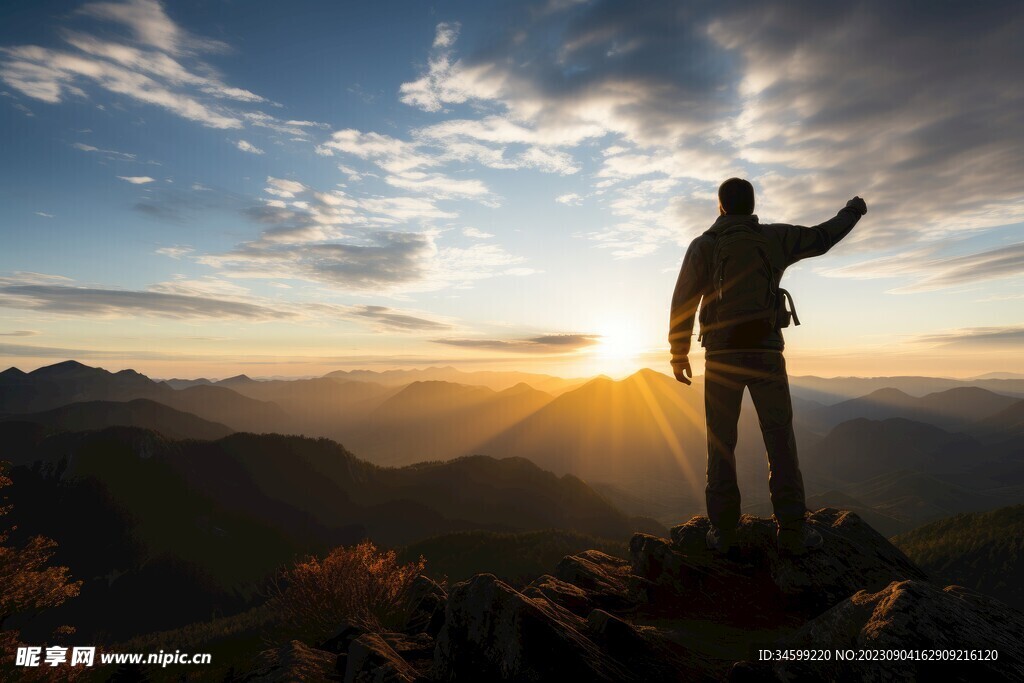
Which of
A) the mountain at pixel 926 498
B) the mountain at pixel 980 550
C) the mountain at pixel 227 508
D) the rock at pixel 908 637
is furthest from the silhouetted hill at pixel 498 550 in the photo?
the mountain at pixel 926 498

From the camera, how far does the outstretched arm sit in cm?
727

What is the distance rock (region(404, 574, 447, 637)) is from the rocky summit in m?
0.04

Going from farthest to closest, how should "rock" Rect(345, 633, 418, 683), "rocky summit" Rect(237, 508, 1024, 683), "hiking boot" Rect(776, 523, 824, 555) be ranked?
1. "hiking boot" Rect(776, 523, 824, 555)
2. "rock" Rect(345, 633, 418, 683)
3. "rocky summit" Rect(237, 508, 1024, 683)

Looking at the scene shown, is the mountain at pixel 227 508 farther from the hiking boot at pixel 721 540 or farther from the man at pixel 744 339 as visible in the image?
the man at pixel 744 339

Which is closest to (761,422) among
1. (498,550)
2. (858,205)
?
(858,205)

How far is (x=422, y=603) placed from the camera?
793 centimetres

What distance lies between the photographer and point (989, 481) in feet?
652

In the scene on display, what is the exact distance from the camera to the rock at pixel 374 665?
13.8 feet

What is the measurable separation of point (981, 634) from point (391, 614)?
7.42 meters

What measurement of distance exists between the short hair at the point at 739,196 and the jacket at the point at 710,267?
0.13 metres

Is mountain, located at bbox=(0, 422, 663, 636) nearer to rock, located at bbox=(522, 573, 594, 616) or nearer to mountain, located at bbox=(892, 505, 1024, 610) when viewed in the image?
mountain, located at bbox=(892, 505, 1024, 610)

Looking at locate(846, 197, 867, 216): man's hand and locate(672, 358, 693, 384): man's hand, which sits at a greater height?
locate(846, 197, 867, 216): man's hand

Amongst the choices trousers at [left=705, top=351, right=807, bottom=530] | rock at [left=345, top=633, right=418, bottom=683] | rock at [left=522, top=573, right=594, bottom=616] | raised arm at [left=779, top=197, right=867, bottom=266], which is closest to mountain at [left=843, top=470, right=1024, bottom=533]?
trousers at [left=705, top=351, right=807, bottom=530]

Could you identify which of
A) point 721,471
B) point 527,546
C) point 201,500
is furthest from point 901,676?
point 201,500
